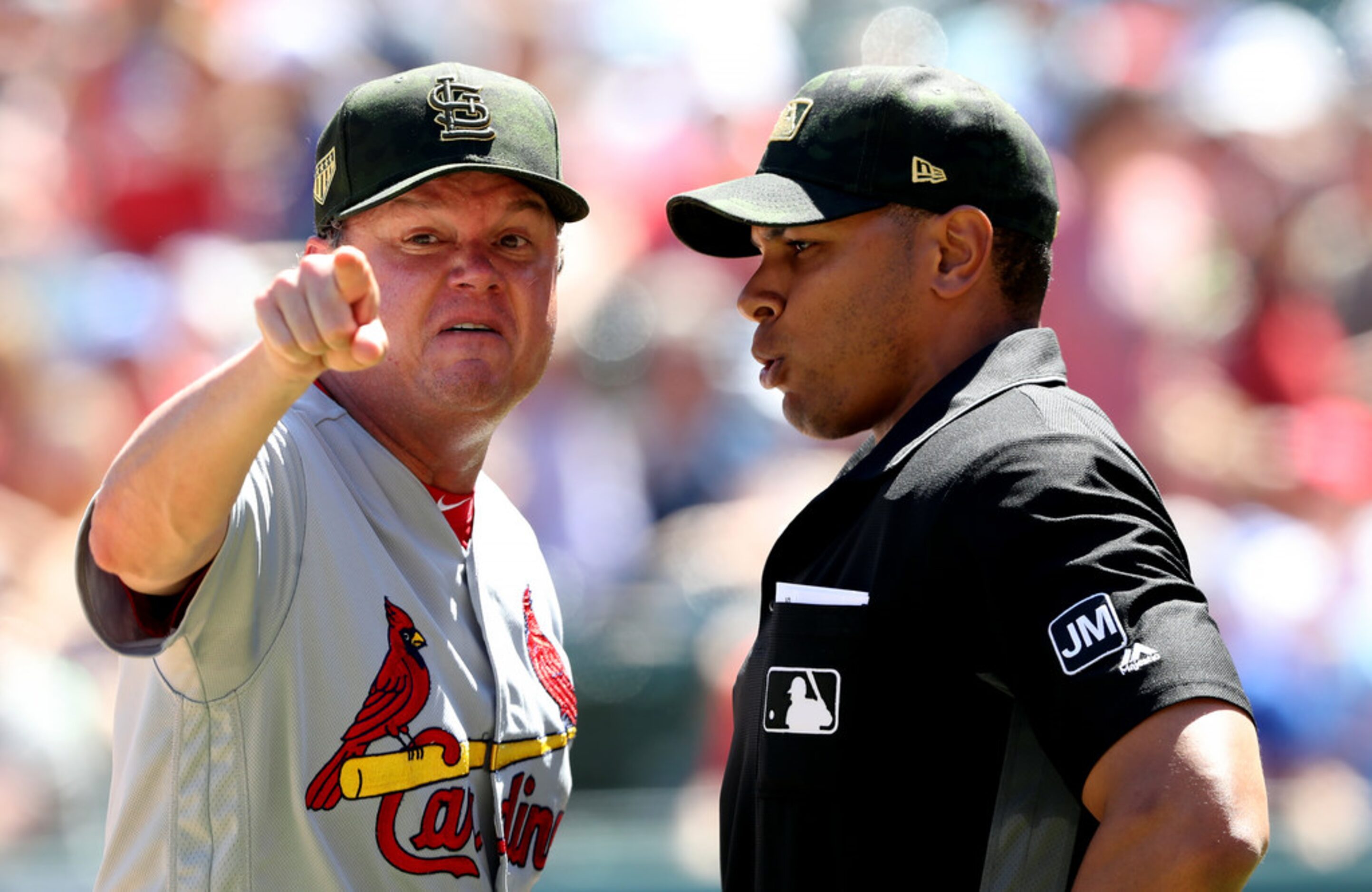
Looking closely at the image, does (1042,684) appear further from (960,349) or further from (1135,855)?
(960,349)

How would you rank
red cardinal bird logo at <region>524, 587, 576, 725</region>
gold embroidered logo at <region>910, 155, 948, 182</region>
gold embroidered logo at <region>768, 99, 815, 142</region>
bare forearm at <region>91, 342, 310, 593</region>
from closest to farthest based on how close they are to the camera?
bare forearm at <region>91, 342, 310, 593</region> → gold embroidered logo at <region>910, 155, 948, 182</region> → gold embroidered logo at <region>768, 99, 815, 142</region> → red cardinal bird logo at <region>524, 587, 576, 725</region>

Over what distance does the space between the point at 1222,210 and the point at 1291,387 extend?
676 millimetres

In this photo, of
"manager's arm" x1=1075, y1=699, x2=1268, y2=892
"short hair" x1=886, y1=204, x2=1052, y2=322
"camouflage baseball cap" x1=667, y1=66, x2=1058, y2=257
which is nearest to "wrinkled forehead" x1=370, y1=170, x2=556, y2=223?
"camouflage baseball cap" x1=667, y1=66, x2=1058, y2=257

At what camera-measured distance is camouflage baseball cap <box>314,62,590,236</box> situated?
2.06m

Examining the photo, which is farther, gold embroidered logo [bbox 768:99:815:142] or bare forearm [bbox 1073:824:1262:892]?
gold embroidered logo [bbox 768:99:815:142]

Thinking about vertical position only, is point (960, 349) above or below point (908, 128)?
below

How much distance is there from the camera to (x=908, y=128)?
191 cm

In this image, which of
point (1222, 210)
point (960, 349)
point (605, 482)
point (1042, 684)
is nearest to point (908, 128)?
point (960, 349)

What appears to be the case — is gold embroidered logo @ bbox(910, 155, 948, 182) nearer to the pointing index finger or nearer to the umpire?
the umpire

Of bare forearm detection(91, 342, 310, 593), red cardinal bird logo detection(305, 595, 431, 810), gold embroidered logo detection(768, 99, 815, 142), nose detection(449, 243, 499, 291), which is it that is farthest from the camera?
nose detection(449, 243, 499, 291)

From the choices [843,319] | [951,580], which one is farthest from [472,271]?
[951,580]

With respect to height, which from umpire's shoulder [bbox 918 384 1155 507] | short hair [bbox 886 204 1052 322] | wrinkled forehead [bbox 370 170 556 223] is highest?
wrinkled forehead [bbox 370 170 556 223]

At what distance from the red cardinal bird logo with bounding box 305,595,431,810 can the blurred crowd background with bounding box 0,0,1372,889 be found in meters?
2.02

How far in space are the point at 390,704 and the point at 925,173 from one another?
0.96m
